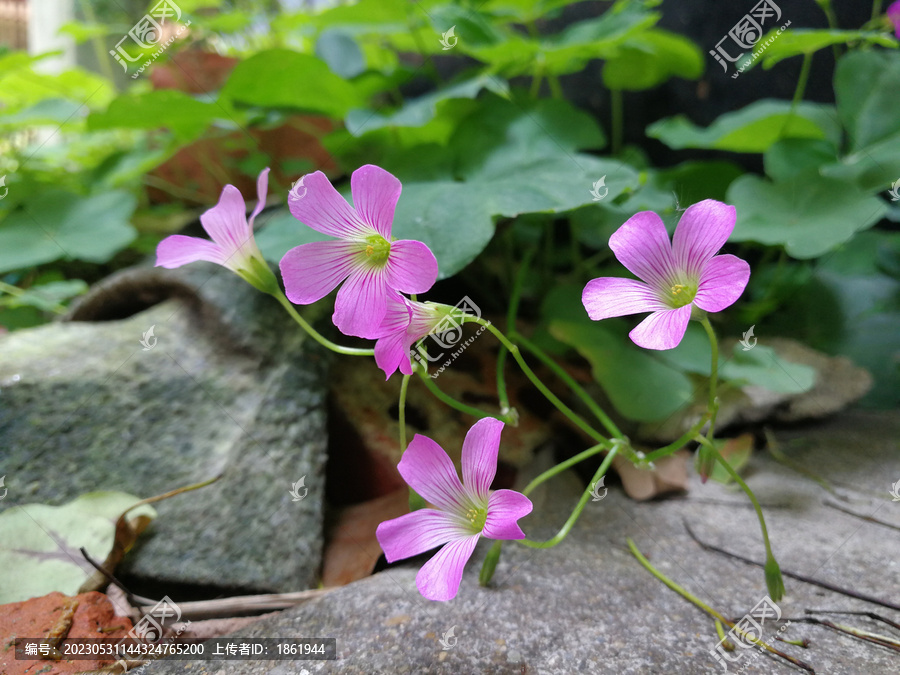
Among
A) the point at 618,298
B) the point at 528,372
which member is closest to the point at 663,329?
the point at 618,298

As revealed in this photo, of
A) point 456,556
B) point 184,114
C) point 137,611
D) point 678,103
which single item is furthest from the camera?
point 678,103

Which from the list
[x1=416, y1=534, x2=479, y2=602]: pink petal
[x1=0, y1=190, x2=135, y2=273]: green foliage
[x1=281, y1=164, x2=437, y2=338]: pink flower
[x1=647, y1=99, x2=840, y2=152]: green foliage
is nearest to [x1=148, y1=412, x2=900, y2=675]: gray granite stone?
[x1=416, y1=534, x2=479, y2=602]: pink petal

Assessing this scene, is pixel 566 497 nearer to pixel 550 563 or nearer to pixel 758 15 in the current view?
pixel 550 563

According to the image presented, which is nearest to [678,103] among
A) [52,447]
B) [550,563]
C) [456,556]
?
[550,563]
